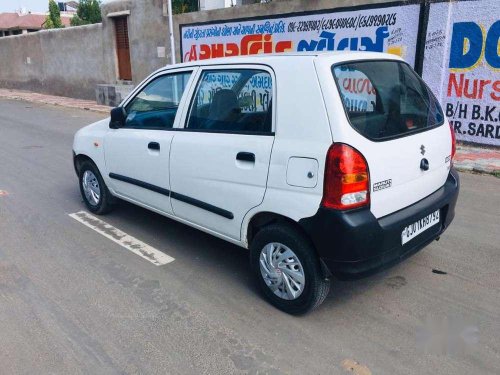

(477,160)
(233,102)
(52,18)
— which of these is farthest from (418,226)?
(52,18)

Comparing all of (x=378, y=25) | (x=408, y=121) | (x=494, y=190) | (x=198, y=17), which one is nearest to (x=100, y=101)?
(x=198, y=17)

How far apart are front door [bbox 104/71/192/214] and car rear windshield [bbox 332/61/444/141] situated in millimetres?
1446

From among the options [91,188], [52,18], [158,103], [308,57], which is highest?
[52,18]

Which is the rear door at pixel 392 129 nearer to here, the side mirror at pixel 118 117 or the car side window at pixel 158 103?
the car side window at pixel 158 103

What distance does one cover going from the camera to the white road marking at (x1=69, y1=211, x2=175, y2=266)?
13.7ft

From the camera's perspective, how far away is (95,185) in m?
5.26

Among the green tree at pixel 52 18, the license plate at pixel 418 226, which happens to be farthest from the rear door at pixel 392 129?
the green tree at pixel 52 18

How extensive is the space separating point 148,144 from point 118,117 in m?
0.61

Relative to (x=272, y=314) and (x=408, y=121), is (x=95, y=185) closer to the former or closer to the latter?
(x=272, y=314)

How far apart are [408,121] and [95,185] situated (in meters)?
3.53

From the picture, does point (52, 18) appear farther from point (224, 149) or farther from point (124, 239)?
point (224, 149)

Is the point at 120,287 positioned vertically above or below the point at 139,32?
below

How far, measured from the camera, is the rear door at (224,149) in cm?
324

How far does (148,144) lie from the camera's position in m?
4.16
